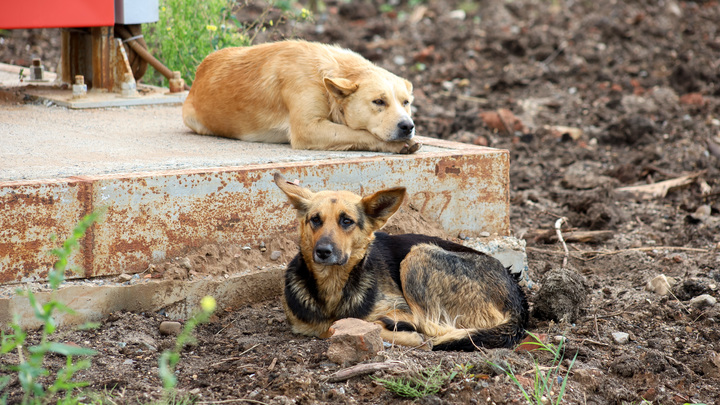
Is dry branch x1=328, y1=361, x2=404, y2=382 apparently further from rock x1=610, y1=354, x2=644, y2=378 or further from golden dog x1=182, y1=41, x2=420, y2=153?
golden dog x1=182, y1=41, x2=420, y2=153

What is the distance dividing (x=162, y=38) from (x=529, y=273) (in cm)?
487

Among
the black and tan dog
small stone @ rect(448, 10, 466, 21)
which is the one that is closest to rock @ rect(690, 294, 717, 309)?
the black and tan dog

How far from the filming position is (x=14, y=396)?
3209mm

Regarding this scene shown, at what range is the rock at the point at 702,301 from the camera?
15.2 feet

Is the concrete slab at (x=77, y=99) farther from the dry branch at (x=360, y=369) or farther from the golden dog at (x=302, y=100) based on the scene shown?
the dry branch at (x=360, y=369)

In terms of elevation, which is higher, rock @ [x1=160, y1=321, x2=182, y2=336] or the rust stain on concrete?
the rust stain on concrete

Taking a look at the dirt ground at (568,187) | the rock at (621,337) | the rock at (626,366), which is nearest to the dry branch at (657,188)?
the dirt ground at (568,187)

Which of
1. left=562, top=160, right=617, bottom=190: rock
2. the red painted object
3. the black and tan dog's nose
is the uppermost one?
the red painted object

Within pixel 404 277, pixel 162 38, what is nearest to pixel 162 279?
pixel 404 277

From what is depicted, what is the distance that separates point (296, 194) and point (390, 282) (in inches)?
30.8

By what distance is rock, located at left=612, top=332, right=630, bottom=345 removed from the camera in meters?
4.19

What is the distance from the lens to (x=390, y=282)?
4.30 metres

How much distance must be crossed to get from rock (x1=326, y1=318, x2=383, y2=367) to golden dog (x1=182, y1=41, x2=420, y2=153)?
1.76 meters

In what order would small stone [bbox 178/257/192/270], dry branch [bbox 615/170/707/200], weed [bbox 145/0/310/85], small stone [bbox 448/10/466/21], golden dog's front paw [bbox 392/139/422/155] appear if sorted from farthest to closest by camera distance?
small stone [bbox 448/10/466/21] < weed [bbox 145/0/310/85] < dry branch [bbox 615/170/707/200] < golden dog's front paw [bbox 392/139/422/155] < small stone [bbox 178/257/192/270]
